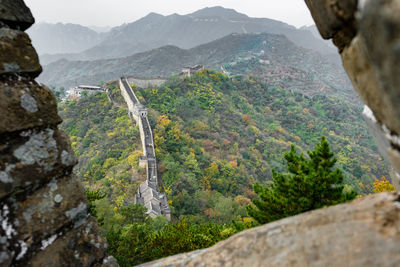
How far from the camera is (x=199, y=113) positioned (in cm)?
5178

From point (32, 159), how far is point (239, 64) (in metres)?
127

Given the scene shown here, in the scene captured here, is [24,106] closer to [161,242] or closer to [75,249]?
[75,249]

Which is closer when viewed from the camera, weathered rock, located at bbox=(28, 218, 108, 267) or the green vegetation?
weathered rock, located at bbox=(28, 218, 108, 267)

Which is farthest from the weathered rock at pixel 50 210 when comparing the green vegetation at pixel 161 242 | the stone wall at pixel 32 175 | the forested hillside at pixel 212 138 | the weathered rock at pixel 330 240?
the forested hillside at pixel 212 138

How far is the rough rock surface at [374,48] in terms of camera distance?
6.57 ft

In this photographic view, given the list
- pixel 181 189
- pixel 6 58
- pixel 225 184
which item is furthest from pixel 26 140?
pixel 225 184

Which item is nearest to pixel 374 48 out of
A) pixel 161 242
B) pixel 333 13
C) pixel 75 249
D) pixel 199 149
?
pixel 333 13

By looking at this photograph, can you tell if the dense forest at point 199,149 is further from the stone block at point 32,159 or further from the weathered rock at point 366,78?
the weathered rock at point 366,78

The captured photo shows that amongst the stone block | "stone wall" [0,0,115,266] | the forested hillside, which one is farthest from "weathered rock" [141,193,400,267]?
the forested hillside

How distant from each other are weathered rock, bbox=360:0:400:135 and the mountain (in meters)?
113

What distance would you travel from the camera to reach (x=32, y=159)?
3.96 m

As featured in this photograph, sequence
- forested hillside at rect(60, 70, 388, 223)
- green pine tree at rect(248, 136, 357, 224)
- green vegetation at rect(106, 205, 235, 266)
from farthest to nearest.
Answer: forested hillside at rect(60, 70, 388, 223) < green vegetation at rect(106, 205, 235, 266) < green pine tree at rect(248, 136, 357, 224)

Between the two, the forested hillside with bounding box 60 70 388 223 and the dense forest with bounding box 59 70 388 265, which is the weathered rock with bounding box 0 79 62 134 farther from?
the forested hillside with bounding box 60 70 388 223

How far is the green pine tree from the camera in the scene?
5.52 meters
